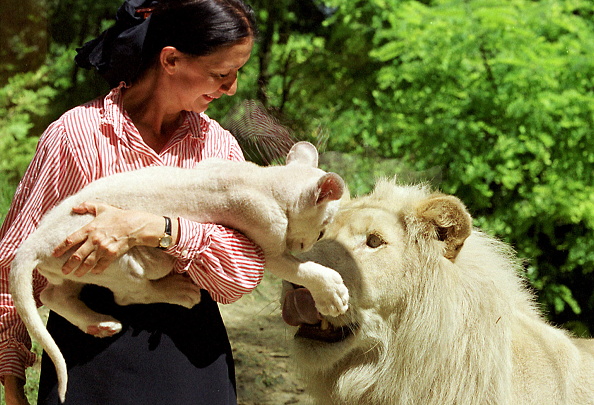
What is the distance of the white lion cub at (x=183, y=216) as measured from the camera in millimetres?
2010

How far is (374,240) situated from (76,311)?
49.5 inches

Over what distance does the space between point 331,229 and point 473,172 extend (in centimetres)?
267

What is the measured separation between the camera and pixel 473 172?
5.17 meters

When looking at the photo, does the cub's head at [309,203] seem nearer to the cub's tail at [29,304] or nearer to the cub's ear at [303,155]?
the cub's ear at [303,155]

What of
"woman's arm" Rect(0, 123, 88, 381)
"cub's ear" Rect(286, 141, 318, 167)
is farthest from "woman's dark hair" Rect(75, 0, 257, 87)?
"cub's ear" Rect(286, 141, 318, 167)

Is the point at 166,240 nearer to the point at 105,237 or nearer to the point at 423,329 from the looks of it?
the point at 105,237

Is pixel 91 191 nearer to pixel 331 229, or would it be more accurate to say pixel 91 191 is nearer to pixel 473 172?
pixel 331 229

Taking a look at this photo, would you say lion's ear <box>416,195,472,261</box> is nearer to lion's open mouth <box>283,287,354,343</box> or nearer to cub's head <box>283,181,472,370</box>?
cub's head <box>283,181,472,370</box>

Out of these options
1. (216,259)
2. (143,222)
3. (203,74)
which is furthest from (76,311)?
(203,74)

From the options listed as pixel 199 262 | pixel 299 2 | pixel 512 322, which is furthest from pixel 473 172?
pixel 299 2

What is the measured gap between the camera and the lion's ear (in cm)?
268

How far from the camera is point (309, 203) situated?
2.17 metres

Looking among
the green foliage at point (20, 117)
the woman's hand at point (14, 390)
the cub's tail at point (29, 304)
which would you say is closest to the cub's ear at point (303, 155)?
the cub's tail at point (29, 304)

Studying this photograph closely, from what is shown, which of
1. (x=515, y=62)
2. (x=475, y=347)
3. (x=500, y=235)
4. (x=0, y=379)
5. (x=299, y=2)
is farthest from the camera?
(x=299, y=2)
